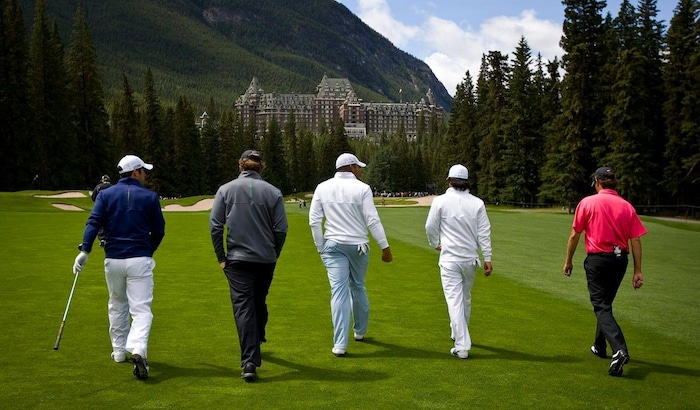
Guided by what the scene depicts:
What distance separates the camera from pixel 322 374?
7801 mm

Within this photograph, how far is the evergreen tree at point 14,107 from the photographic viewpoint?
2584 inches

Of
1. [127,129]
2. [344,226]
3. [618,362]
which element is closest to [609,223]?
[618,362]

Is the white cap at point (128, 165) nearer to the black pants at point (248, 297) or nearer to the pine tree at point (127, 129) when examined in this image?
the black pants at point (248, 297)

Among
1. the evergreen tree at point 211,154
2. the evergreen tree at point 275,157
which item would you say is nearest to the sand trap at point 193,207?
the evergreen tree at point 211,154

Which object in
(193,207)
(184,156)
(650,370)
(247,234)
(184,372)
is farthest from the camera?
(184,156)

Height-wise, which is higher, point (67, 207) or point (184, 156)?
point (184, 156)

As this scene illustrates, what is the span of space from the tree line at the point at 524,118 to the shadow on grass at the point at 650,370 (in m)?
47.6

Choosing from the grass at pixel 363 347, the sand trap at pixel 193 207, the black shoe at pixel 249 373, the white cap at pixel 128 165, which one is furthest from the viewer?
the sand trap at pixel 193 207

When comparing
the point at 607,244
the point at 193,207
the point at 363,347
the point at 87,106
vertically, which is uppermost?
the point at 87,106

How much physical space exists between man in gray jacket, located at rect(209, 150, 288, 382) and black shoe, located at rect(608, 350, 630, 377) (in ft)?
13.1

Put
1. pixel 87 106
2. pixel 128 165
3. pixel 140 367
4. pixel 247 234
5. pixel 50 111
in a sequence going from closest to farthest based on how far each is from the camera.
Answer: pixel 140 367
pixel 247 234
pixel 128 165
pixel 50 111
pixel 87 106

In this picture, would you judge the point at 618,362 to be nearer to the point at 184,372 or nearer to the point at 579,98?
the point at 184,372

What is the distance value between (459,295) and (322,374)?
208cm

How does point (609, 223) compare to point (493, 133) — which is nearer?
point (609, 223)
